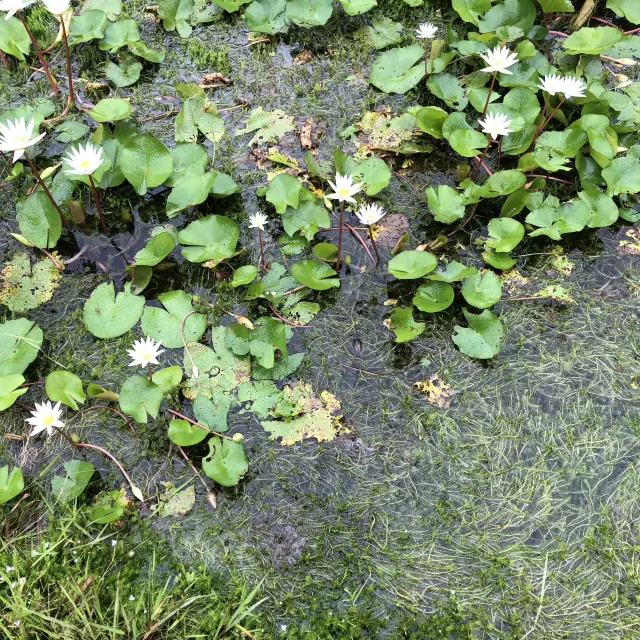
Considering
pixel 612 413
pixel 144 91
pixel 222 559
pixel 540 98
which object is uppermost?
pixel 144 91

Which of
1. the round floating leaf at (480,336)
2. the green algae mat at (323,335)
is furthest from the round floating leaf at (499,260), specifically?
the round floating leaf at (480,336)

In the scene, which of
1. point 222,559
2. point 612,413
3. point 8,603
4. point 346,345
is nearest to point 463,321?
point 346,345

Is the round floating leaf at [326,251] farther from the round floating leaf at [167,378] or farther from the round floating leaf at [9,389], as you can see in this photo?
the round floating leaf at [9,389]

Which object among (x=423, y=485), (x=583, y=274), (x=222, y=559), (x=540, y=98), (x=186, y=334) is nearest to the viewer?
(x=222, y=559)

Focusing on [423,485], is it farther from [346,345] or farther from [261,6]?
[261,6]

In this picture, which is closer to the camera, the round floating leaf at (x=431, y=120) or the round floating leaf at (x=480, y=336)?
the round floating leaf at (x=480, y=336)

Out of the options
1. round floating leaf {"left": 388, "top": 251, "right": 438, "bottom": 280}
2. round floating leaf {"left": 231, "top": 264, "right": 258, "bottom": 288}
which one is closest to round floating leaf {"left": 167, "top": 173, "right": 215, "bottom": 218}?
round floating leaf {"left": 231, "top": 264, "right": 258, "bottom": 288}
